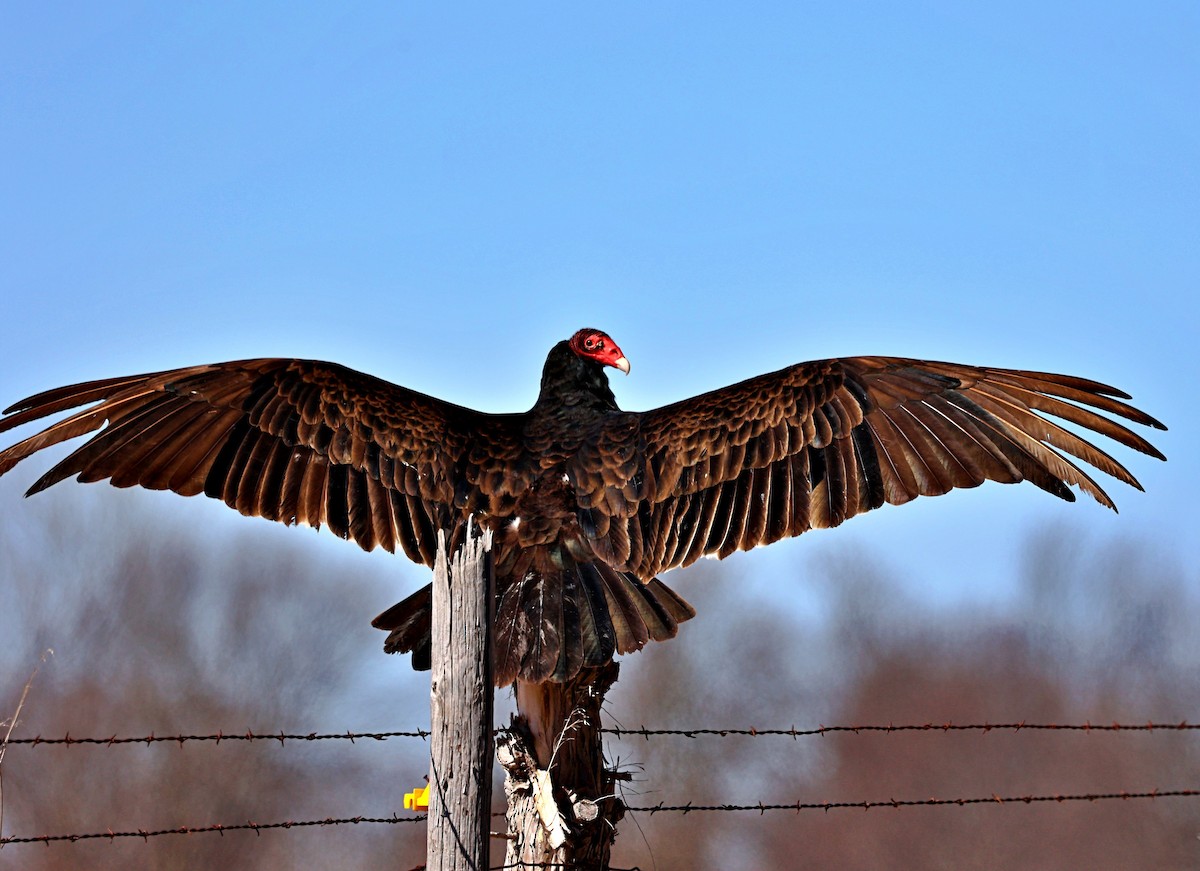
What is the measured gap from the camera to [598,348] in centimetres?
395

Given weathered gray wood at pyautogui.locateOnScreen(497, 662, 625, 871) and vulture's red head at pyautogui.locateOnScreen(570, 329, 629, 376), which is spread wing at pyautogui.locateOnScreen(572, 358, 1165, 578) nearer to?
vulture's red head at pyautogui.locateOnScreen(570, 329, 629, 376)

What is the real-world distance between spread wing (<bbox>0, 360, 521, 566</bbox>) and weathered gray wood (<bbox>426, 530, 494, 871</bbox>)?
1.24 meters

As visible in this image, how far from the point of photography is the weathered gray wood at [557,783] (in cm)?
264

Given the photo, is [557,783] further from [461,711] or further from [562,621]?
[461,711]

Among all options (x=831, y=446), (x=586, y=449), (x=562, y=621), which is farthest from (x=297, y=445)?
(x=831, y=446)

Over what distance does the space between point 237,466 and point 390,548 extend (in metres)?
0.57

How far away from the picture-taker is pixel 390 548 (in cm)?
348

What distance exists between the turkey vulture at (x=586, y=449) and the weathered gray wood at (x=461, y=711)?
1.03m

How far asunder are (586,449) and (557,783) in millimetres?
1124

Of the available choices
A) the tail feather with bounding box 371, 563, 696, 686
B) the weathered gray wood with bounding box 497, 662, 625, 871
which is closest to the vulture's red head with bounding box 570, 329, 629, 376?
the tail feather with bounding box 371, 563, 696, 686

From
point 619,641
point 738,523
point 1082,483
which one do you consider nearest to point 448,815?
point 619,641

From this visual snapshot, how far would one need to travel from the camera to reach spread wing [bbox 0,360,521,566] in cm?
349

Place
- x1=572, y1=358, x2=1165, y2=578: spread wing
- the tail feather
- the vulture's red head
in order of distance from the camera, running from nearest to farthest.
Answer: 1. the tail feather
2. x1=572, y1=358, x2=1165, y2=578: spread wing
3. the vulture's red head

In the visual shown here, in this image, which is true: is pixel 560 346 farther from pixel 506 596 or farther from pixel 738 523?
pixel 506 596
